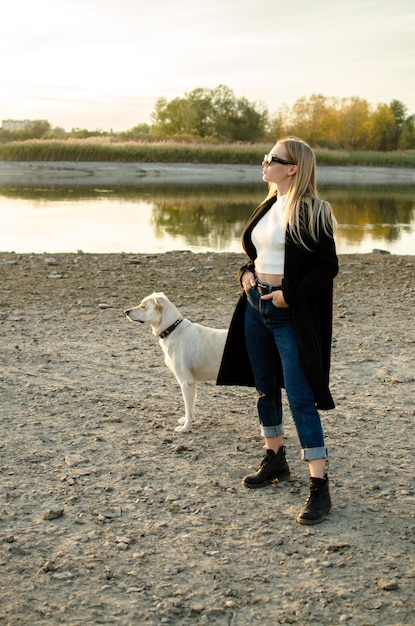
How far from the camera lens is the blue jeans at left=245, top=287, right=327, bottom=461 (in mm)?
4195

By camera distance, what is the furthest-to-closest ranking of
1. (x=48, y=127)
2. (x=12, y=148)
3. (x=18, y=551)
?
1. (x=48, y=127)
2. (x=12, y=148)
3. (x=18, y=551)

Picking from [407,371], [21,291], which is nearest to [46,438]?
[407,371]

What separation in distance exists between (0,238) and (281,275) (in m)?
13.5

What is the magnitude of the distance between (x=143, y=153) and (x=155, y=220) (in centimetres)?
2947

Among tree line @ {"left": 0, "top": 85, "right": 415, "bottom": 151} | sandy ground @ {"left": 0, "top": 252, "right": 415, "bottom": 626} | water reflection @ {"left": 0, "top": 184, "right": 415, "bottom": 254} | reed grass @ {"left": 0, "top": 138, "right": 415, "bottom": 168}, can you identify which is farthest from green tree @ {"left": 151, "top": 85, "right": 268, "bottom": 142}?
sandy ground @ {"left": 0, "top": 252, "right": 415, "bottom": 626}

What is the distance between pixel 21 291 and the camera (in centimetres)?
1009

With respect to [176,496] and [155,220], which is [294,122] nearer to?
[155,220]

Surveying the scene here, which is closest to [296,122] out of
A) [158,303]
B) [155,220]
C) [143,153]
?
[143,153]

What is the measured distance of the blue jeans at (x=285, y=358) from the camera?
4.20 metres

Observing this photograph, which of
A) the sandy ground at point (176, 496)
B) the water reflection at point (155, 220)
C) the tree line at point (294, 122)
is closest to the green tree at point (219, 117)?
the tree line at point (294, 122)

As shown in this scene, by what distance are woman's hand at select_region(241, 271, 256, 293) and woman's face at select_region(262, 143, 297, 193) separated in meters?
0.54

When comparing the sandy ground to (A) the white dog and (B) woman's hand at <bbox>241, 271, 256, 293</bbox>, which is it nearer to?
(A) the white dog

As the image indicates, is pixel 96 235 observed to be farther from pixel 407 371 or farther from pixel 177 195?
pixel 177 195

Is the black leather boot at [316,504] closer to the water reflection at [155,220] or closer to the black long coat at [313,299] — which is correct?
the black long coat at [313,299]
